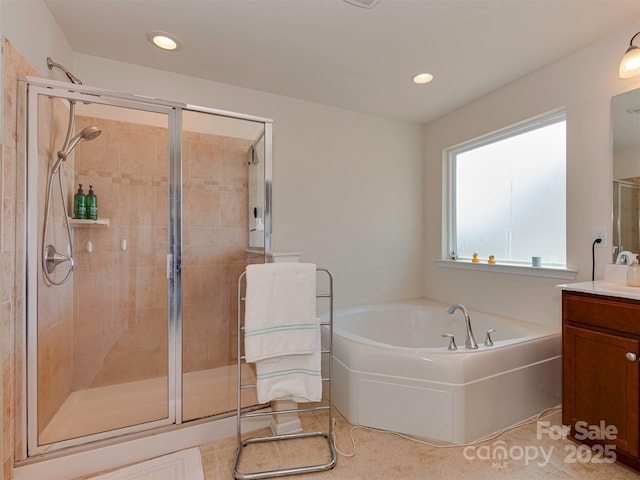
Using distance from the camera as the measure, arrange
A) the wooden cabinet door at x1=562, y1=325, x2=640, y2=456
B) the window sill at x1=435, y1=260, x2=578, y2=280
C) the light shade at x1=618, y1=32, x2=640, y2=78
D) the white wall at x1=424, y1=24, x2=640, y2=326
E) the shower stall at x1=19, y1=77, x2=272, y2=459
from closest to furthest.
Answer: the wooden cabinet door at x1=562, y1=325, x2=640, y2=456 < the shower stall at x1=19, y1=77, x2=272, y2=459 < the light shade at x1=618, y1=32, x2=640, y2=78 < the white wall at x1=424, y1=24, x2=640, y2=326 < the window sill at x1=435, y1=260, x2=578, y2=280

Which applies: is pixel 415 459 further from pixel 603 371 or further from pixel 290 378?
pixel 603 371

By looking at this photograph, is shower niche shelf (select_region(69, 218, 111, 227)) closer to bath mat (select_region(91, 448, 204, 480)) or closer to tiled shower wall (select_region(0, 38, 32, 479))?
tiled shower wall (select_region(0, 38, 32, 479))

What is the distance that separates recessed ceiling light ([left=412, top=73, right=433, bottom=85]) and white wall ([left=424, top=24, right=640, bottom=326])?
0.65m

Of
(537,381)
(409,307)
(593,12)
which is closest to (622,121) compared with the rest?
(593,12)

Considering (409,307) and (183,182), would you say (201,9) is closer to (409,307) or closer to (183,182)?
(183,182)

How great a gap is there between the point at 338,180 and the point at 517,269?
1.64 metres

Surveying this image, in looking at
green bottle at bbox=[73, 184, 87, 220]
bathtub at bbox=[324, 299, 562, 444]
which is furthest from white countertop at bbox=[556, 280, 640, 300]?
green bottle at bbox=[73, 184, 87, 220]

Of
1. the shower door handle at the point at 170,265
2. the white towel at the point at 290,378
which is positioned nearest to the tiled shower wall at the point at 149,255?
the shower door handle at the point at 170,265

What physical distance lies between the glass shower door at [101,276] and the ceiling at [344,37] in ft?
1.68

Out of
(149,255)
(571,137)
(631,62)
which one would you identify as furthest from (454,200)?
(149,255)

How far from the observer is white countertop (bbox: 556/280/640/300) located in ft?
4.71

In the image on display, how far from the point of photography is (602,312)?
1532 millimetres

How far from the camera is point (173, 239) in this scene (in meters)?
1.81

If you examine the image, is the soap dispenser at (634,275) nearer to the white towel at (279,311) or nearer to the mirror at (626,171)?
the mirror at (626,171)
